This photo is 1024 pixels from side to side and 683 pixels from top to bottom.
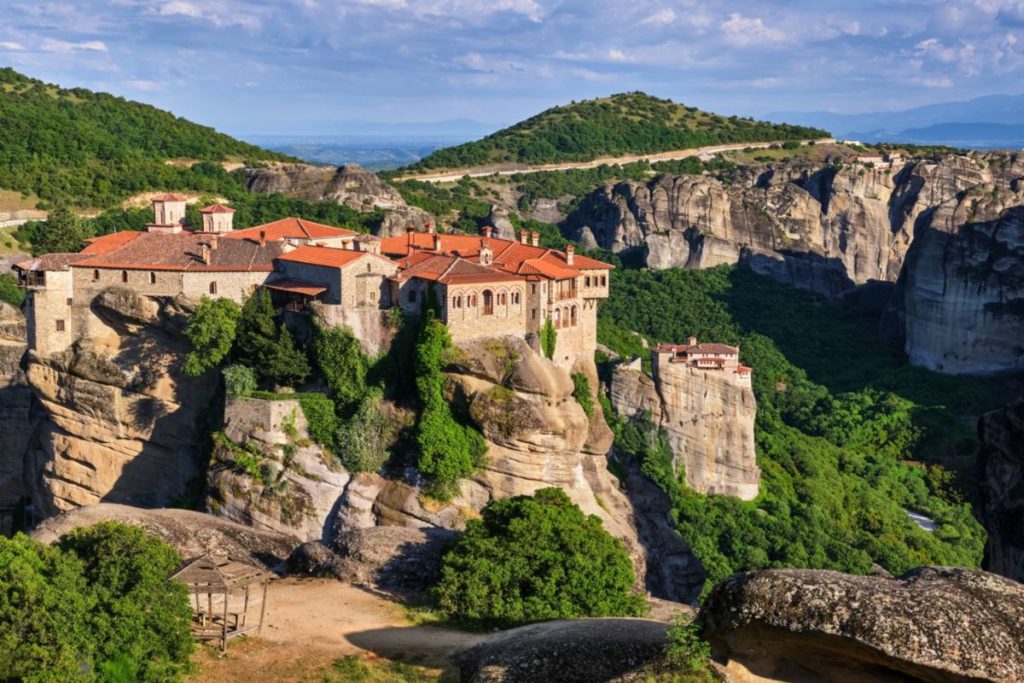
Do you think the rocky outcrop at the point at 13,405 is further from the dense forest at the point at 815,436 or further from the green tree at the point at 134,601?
the green tree at the point at 134,601

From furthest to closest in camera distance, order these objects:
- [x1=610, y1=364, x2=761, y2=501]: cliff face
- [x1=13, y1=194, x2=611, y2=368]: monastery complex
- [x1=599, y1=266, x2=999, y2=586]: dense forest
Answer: [x1=610, y1=364, x2=761, y2=501]: cliff face < [x1=599, y1=266, x2=999, y2=586]: dense forest < [x1=13, y1=194, x2=611, y2=368]: monastery complex

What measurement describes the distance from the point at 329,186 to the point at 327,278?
1613 inches

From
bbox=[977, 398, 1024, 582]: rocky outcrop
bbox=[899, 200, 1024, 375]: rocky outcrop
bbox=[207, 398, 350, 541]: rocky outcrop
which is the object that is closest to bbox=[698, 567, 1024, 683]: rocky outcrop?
bbox=[977, 398, 1024, 582]: rocky outcrop

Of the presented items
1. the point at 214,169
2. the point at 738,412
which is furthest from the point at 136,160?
the point at 738,412

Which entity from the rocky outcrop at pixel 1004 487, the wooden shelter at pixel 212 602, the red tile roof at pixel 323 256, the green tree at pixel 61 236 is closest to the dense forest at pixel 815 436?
the rocky outcrop at pixel 1004 487

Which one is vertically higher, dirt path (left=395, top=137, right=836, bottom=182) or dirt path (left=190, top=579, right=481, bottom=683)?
dirt path (left=395, top=137, right=836, bottom=182)

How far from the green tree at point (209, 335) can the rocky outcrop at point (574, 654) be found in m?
19.8

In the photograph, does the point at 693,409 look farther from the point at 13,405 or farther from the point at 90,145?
the point at 90,145

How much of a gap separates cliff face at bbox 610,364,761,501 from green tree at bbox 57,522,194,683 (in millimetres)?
30776

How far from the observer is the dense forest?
162 ft

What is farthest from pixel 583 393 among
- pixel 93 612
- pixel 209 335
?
pixel 93 612

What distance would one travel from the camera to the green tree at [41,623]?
18.5 metres

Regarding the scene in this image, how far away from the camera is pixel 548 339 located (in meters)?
38.8

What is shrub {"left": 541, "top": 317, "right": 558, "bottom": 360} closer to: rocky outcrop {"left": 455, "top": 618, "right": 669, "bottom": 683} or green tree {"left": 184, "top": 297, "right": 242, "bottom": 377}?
green tree {"left": 184, "top": 297, "right": 242, "bottom": 377}
